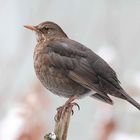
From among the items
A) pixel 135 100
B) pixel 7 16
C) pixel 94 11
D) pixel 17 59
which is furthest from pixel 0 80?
pixel 7 16

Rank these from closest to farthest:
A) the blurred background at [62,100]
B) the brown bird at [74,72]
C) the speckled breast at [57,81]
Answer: the blurred background at [62,100] < the brown bird at [74,72] < the speckled breast at [57,81]

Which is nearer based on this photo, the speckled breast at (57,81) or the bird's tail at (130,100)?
the bird's tail at (130,100)

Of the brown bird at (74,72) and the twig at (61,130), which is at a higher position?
the brown bird at (74,72)

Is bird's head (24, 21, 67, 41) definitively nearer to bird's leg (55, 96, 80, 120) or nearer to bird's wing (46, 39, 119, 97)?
bird's wing (46, 39, 119, 97)

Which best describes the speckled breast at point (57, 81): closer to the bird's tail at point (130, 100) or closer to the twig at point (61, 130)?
the bird's tail at point (130, 100)

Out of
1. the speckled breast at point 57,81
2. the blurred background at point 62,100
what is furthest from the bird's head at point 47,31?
the speckled breast at point 57,81

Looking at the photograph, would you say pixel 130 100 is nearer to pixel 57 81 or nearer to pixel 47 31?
pixel 57 81

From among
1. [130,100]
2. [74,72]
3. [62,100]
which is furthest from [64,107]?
[62,100]

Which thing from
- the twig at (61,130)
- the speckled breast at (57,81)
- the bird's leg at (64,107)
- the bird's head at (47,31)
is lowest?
the twig at (61,130)
